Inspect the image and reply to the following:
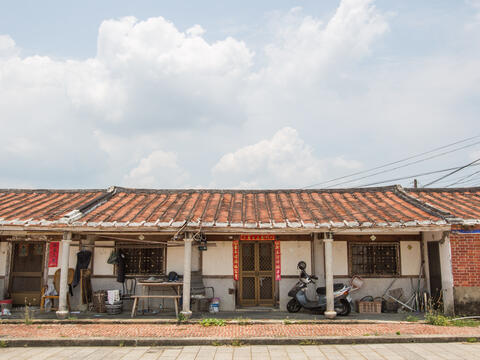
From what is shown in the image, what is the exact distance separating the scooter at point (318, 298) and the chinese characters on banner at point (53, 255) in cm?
739

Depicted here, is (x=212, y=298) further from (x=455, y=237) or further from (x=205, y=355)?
(x=455, y=237)

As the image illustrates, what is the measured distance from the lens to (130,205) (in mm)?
12086

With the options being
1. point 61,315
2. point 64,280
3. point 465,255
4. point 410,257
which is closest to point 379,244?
point 410,257

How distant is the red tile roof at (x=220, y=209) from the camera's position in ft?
33.1

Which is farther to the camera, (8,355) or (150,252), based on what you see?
(150,252)

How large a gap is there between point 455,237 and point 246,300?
640cm

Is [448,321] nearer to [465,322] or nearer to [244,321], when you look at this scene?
[465,322]

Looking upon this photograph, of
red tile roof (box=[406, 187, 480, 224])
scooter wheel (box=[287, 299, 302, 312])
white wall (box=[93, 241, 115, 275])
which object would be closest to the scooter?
Answer: scooter wheel (box=[287, 299, 302, 312])

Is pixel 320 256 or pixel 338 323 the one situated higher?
pixel 320 256

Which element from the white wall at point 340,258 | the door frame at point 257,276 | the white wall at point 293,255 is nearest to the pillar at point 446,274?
the white wall at point 340,258

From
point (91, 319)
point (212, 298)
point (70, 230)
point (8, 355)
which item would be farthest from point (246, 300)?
point (8, 355)

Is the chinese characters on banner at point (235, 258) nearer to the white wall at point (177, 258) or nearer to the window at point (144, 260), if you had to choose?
the white wall at point (177, 258)

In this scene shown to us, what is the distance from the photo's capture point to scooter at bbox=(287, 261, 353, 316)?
10711mm

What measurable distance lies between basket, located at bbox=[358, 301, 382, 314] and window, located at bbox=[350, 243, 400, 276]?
878mm
